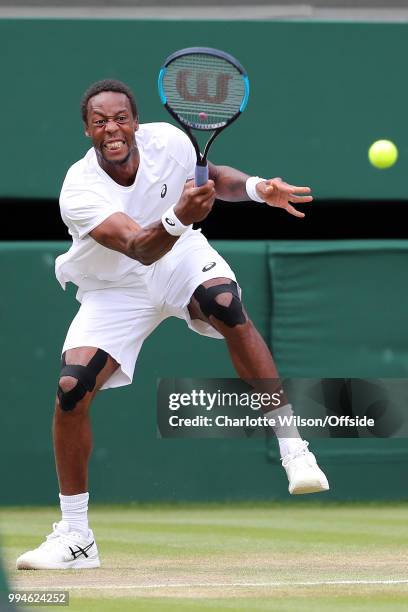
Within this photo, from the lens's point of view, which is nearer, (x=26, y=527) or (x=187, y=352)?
(x=26, y=527)

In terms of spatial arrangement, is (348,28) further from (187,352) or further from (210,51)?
(210,51)

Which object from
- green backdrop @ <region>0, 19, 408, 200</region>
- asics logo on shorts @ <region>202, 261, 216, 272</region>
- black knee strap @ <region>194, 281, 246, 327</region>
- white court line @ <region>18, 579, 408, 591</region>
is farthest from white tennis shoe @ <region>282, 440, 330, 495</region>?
green backdrop @ <region>0, 19, 408, 200</region>

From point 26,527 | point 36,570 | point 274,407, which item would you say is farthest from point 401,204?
point 36,570

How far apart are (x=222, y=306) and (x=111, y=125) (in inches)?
35.2

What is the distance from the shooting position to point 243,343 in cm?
585

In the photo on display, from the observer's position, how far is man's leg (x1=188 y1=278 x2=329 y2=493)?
5789 mm

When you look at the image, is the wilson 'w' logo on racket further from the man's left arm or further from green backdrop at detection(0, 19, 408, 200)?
green backdrop at detection(0, 19, 408, 200)

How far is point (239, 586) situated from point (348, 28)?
523 cm

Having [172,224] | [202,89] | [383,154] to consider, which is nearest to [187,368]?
[383,154]

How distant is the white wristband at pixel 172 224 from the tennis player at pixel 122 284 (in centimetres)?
38

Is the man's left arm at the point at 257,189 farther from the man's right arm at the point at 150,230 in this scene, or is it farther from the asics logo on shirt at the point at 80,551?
the asics logo on shirt at the point at 80,551

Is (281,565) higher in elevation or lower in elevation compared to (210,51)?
lower

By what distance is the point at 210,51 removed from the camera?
217 inches

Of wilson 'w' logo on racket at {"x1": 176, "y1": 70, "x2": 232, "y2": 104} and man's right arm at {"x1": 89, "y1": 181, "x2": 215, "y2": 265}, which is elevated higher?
wilson 'w' logo on racket at {"x1": 176, "y1": 70, "x2": 232, "y2": 104}
